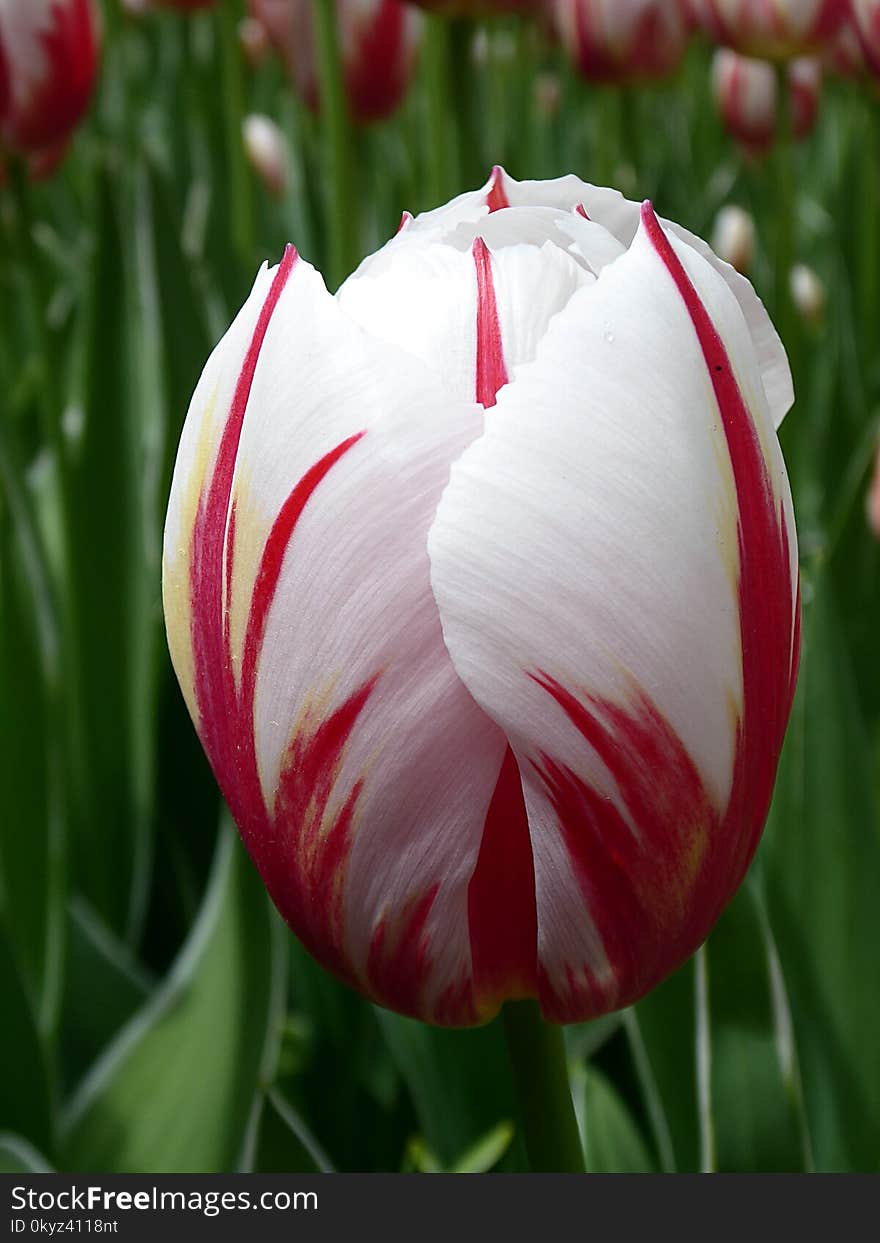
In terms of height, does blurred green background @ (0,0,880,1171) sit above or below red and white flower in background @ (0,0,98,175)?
below

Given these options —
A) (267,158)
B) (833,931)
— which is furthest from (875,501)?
(267,158)

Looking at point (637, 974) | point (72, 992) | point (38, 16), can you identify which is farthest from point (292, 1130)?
point (38, 16)

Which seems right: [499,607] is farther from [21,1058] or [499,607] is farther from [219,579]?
[21,1058]

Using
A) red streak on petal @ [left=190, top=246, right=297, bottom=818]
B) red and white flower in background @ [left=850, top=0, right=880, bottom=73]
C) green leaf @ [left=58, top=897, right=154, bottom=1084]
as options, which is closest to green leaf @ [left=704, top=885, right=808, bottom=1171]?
red streak on petal @ [left=190, top=246, right=297, bottom=818]

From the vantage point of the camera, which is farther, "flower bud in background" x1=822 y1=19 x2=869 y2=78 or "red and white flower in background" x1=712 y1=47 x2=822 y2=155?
"red and white flower in background" x1=712 y1=47 x2=822 y2=155

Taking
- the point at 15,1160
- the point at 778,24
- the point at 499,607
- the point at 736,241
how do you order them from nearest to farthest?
the point at 499,607 → the point at 15,1160 → the point at 778,24 → the point at 736,241

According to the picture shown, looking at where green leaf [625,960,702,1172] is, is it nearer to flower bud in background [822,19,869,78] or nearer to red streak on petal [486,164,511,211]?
red streak on petal [486,164,511,211]
